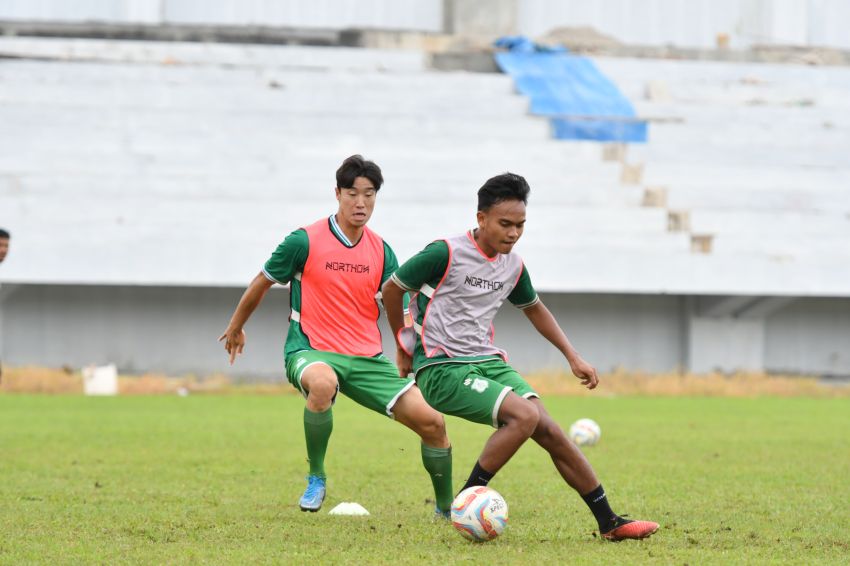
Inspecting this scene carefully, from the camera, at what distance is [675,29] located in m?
38.2

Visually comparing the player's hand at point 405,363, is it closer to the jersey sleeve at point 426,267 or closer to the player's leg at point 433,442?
the jersey sleeve at point 426,267

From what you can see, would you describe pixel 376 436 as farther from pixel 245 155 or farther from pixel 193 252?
pixel 245 155

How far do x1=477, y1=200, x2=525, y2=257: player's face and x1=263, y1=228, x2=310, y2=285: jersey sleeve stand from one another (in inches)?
61.0

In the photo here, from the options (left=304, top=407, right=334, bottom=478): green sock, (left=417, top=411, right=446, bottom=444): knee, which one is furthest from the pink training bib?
(left=417, top=411, right=446, bottom=444): knee

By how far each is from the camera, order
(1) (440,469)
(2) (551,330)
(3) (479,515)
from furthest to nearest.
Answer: (1) (440,469) < (2) (551,330) < (3) (479,515)

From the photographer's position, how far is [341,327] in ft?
27.9

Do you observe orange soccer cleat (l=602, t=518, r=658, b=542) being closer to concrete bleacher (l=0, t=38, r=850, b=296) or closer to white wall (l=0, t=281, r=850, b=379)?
white wall (l=0, t=281, r=850, b=379)

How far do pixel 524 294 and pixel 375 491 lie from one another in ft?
8.25

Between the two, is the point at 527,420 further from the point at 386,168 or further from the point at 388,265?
the point at 386,168

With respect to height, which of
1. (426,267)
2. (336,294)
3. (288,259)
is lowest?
(336,294)

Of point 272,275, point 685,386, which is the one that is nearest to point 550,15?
point 685,386

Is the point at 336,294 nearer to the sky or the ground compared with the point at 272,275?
nearer to the ground

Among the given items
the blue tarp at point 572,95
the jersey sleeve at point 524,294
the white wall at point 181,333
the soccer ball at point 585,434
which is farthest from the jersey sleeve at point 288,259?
the blue tarp at point 572,95

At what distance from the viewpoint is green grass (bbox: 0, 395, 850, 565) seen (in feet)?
22.0
